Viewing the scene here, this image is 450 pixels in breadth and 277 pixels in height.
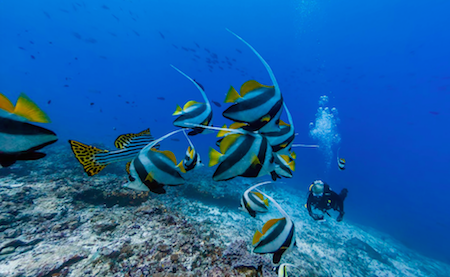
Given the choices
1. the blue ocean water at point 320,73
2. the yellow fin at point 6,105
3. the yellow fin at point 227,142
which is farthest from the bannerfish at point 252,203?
the blue ocean water at point 320,73

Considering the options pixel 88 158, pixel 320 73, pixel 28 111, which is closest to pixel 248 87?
pixel 28 111

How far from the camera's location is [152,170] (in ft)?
4.73

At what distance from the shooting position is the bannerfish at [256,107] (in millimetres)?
1422

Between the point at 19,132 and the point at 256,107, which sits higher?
the point at 256,107

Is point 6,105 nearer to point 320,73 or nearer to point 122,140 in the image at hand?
point 122,140

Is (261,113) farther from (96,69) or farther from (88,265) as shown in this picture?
(96,69)

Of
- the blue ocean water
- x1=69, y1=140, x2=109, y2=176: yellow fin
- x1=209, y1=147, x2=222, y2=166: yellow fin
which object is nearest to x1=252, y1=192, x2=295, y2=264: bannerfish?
x1=209, y1=147, x2=222, y2=166: yellow fin

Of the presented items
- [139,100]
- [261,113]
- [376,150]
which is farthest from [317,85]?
[139,100]

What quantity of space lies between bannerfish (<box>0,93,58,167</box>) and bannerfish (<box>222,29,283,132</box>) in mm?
1148

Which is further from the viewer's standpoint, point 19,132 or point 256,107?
point 256,107

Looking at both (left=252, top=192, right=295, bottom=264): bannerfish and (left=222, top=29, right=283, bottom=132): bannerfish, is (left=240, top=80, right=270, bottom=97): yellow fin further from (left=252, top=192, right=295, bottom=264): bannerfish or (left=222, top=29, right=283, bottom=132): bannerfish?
(left=252, top=192, right=295, bottom=264): bannerfish

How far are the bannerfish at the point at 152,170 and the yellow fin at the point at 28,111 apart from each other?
0.63m

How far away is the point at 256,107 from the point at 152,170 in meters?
1.02

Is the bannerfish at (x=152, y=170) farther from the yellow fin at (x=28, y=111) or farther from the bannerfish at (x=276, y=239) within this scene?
the bannerfish at (x=276, y=239)
